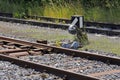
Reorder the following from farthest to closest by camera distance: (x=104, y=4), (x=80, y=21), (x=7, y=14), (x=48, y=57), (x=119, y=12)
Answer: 1. (x=7, y=14)
2. (x=104, y=4)
3. (x=119, y=12)
4. (x=80, y=21)
5. (x=48, y=57)

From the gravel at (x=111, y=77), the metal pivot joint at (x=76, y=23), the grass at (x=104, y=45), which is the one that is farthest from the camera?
the metal pivot joint at (x=76, y=23)

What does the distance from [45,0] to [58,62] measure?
12.9m

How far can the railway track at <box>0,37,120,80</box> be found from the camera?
840cm

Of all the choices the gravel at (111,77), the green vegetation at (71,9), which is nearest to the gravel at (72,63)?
the gravel at (111,77)

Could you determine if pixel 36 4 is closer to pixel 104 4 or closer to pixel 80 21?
pixel 104 4

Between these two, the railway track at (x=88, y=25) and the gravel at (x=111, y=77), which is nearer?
the gravel at (x=111, y=77)

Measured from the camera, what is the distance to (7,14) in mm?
21641

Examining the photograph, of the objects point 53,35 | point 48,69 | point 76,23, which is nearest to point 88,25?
point 53,35

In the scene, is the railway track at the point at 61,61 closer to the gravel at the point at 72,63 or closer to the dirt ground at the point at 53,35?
the gravel at the point at 72,63

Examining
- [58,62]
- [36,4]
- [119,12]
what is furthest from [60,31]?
[36,4]

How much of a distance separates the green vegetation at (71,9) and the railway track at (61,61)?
717 cm

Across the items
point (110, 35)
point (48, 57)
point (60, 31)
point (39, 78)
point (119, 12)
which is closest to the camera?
point (39, 78)

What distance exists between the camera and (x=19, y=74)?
8641 mm

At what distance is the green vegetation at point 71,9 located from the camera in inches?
742
